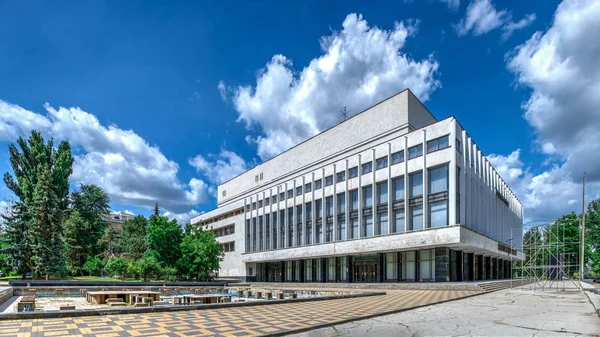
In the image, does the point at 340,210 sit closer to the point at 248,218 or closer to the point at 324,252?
the point at 324,252

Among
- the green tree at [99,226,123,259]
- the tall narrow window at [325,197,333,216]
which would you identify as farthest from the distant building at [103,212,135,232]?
the tall narrow window at [325,197,333,216]

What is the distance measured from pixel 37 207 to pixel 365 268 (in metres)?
31.9

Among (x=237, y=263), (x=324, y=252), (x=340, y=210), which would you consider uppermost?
(x=340, y=210)

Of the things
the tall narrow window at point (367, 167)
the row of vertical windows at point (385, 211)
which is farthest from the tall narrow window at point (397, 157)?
the tall narrow window at point (367, 167)

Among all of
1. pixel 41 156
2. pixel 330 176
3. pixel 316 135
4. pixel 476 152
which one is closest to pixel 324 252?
pixel 330 176

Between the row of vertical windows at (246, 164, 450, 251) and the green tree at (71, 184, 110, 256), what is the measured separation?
105ft

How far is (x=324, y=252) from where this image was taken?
39406 millimetres

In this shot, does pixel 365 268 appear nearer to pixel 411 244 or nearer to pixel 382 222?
pixel 382 222

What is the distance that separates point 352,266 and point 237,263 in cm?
2546

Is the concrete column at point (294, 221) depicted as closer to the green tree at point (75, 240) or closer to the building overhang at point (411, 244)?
the building overhang at point (411, 244)

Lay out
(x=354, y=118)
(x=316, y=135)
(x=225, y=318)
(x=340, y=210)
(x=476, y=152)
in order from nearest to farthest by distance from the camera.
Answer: (x=225, y=318) < (x=476, y=152) < (x=340, y=210) < (x=354, y=118) < (x=316, y=135)

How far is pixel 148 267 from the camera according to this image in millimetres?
37656

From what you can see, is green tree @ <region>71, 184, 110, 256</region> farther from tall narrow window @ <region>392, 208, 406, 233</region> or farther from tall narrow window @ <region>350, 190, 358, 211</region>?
tall narrow window @ <region>392, 208, 406, 233</region>

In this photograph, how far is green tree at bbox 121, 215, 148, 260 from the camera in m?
56.0
